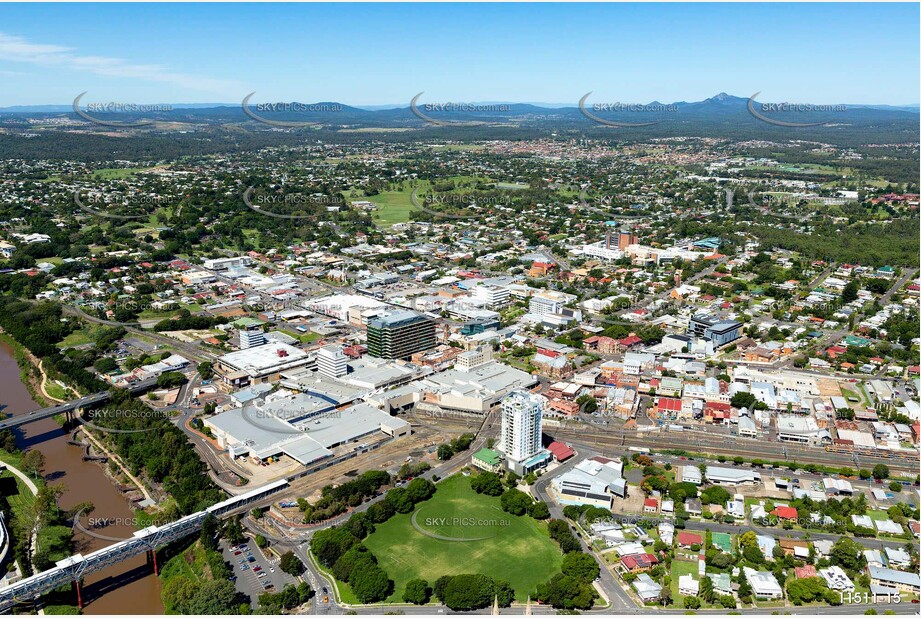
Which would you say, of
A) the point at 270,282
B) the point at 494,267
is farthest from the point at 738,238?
the point at 270,282

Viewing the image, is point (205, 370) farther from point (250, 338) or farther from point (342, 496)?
point (342, 496)

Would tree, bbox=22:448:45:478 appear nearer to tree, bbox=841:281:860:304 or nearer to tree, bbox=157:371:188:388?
tree, bbox=157:371:188:388

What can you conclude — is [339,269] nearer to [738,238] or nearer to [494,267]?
[494,267]

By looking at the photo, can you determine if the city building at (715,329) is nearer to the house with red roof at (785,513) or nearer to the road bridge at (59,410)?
the house with red roof at (785,513)

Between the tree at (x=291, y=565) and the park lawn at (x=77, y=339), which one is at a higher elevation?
the tree at (x=291, y=565)

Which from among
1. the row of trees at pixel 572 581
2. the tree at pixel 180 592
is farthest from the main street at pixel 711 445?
the tree at pixel 180 592

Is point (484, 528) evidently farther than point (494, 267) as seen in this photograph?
No
